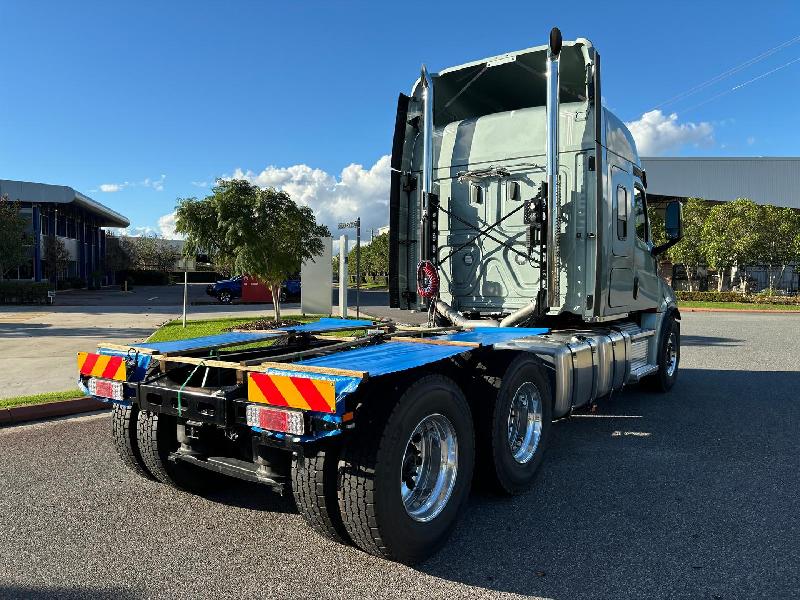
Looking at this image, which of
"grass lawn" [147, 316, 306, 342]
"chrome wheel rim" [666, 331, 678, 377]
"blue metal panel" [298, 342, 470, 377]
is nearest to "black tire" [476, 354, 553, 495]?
"blue metal panel" [298, 342, 470, 377]

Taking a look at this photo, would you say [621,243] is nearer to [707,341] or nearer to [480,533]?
[480,533]

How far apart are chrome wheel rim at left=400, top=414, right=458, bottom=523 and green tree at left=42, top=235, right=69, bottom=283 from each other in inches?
1672

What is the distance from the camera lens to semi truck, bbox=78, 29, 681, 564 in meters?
3.09

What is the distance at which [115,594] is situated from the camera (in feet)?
9.46

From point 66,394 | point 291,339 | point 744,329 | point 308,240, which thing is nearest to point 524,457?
point 291,339

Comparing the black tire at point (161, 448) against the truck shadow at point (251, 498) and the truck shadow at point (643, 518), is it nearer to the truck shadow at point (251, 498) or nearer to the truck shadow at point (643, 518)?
the truck shadow at point (251, 498)

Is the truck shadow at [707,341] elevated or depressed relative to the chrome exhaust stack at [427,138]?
depressed

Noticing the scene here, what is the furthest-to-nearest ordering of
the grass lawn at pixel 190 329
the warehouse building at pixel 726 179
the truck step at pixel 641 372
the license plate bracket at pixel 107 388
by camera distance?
the warehouse building at pixel 726 179, the grass lawn at pixel 190 329, the truck step at pixel 641 372, the license plate bracket at pixel 107 388

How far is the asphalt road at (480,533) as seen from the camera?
301 centimetres

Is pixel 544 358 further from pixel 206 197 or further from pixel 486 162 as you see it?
pixel 206 197

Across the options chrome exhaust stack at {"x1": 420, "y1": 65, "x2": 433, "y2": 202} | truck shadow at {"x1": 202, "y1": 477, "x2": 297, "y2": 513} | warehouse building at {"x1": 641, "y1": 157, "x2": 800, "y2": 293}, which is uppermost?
warehouse building at {"x1": 641, "y1": 157, "x2": 800, "y2": 293}

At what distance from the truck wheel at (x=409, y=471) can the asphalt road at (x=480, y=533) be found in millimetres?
199

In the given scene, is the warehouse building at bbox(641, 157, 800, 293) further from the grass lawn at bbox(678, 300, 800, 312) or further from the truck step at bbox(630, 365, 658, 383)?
the truck step at bbox(630, 365, 658, 383)

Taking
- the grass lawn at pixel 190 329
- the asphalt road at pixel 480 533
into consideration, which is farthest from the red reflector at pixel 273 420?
the grass lawn at pixel 190 329
